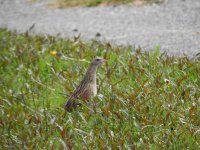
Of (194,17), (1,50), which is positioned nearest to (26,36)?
(1,50)

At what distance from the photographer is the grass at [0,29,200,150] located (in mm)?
6293

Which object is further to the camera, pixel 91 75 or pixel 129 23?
pixel 129 23

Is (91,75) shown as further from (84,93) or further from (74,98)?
(74,98)

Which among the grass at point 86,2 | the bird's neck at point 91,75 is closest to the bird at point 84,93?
the bird's neck at point 91,75

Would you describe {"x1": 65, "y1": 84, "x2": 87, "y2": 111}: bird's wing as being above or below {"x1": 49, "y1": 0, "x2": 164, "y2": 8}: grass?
above

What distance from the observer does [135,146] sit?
596cm

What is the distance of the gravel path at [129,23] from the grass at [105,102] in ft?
2.76

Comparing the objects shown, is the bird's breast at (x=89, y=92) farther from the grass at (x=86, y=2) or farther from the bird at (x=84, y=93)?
the grass at (x=86, y=2)

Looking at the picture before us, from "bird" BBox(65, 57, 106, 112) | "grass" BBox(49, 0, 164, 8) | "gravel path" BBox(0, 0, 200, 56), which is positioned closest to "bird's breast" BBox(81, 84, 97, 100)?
"bird" BBox(65, 57, 106, 112)

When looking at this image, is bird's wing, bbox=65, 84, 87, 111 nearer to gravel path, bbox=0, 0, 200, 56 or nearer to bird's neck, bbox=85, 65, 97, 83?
bird's neck, bbox=85, 65, 97, 83

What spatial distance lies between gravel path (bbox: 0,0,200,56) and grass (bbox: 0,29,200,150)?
2.76 ft

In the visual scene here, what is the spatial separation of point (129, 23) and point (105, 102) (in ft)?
16.3

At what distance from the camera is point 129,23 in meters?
12.0

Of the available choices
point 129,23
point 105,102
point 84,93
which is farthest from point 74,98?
point 129,23
